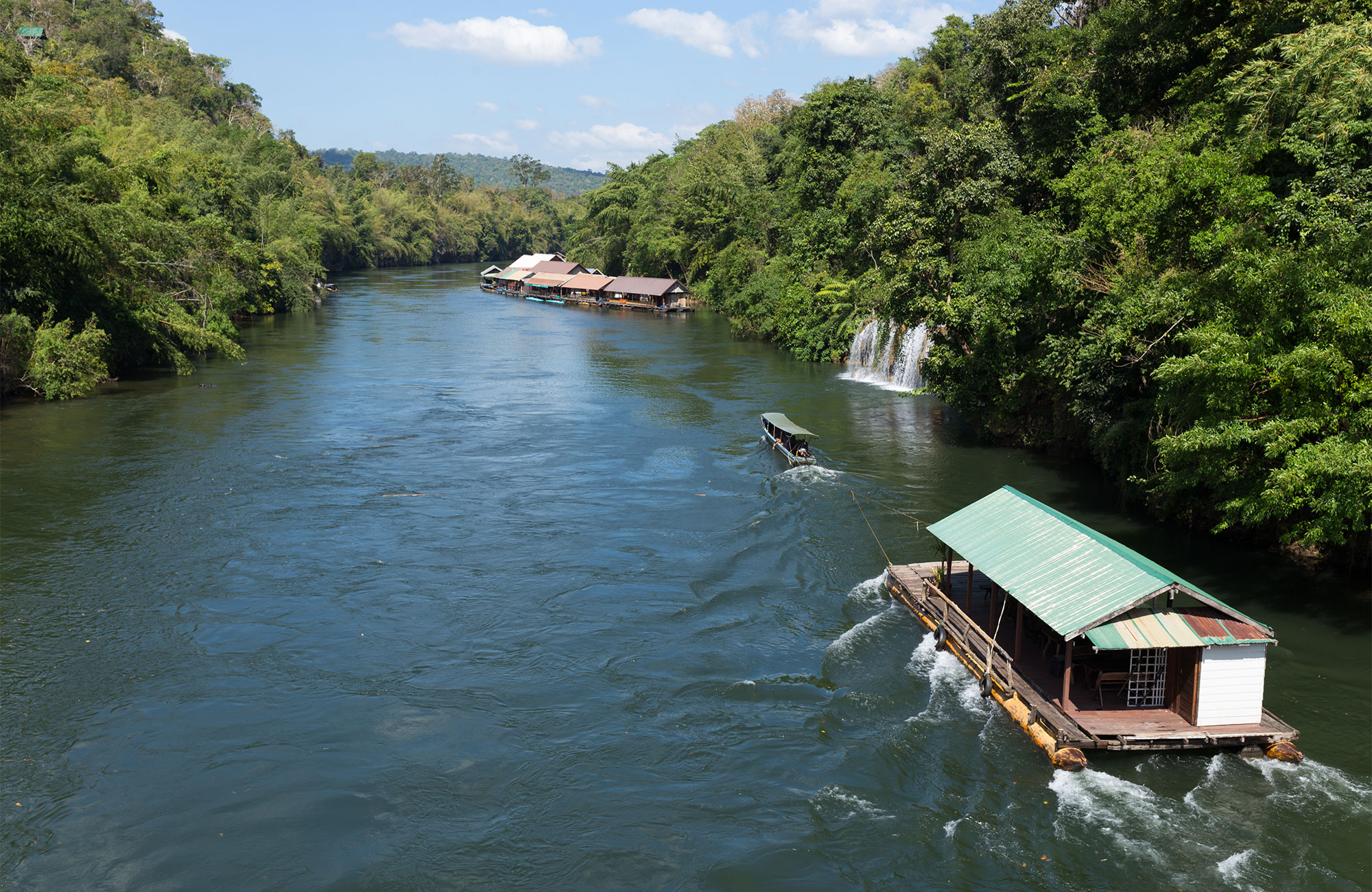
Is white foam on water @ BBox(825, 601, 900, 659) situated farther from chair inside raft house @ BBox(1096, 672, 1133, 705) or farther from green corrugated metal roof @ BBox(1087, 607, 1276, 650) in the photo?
green corrugated metal roof @ BBox(1087, 607, 1276, 650)

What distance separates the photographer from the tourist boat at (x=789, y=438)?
1367 inches

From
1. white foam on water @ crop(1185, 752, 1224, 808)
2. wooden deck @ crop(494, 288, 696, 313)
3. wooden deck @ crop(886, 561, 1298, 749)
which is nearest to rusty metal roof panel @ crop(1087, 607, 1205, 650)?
wooden deck @ crop(886, 561, 1298, 749)

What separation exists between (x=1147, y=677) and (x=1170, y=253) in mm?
13576

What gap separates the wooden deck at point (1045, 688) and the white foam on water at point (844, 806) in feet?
10.8

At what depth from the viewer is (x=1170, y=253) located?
2561cm

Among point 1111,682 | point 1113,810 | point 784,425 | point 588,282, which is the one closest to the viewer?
point 1113,810

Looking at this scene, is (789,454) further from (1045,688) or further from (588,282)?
(588,282)

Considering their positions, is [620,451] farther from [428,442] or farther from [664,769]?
[664,769]

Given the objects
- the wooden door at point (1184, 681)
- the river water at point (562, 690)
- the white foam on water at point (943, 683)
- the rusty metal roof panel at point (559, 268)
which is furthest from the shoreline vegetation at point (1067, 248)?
the rusty metal roof panel at point (559, 268)

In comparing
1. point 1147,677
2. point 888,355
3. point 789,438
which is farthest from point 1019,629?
point 888,355

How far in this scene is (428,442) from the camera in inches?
1505

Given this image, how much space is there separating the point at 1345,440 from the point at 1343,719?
5231mm

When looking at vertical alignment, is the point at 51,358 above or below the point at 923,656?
above

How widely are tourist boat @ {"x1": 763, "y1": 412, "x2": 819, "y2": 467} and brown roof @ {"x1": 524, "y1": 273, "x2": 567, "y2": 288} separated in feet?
235
